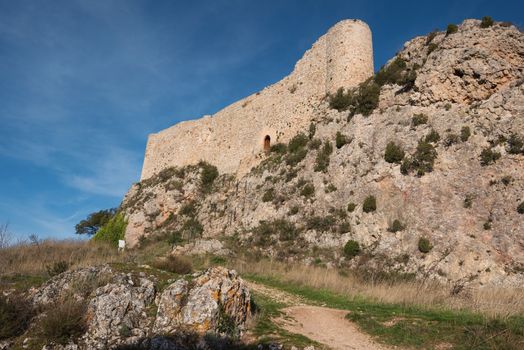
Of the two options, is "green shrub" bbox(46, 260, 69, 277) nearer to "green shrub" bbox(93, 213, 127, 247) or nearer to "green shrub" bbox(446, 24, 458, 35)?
"green shrub" bbox(446, 24, 458, 35)

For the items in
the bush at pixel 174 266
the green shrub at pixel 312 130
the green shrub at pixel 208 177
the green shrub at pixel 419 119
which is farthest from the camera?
the green shrub at pixel 208 177

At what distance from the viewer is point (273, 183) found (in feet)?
83.7

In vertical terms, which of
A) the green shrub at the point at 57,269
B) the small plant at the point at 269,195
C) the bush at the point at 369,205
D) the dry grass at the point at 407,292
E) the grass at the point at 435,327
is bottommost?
the grass at the point at 435,327

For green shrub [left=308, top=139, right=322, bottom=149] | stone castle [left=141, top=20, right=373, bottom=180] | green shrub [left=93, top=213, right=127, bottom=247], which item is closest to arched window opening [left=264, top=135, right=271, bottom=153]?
stone castle [left=141, top=20, right=373, bottom=180]

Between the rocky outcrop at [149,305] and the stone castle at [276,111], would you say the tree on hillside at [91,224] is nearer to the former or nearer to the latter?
the stone castle at [276,111]

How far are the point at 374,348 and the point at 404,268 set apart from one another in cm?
845

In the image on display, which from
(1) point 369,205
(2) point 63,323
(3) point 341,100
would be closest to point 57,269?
(2) point 63,323

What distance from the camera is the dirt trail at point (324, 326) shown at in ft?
25.6

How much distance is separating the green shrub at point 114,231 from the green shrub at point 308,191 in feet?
57.2

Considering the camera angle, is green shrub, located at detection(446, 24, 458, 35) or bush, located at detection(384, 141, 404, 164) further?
green shrub, located at detection(446, 24, 458, 35)

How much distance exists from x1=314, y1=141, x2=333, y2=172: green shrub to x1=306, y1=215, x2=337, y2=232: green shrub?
3.34m

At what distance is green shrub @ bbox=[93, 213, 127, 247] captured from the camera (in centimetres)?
3322

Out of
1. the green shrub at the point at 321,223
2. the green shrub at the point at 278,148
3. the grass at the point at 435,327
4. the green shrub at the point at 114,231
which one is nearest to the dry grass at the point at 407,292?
the grass at the point at 435,327

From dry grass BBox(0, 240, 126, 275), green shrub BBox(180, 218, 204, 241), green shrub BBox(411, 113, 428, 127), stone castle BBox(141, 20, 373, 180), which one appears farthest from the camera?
green shrub BBox(180, 218, 204, 241)
